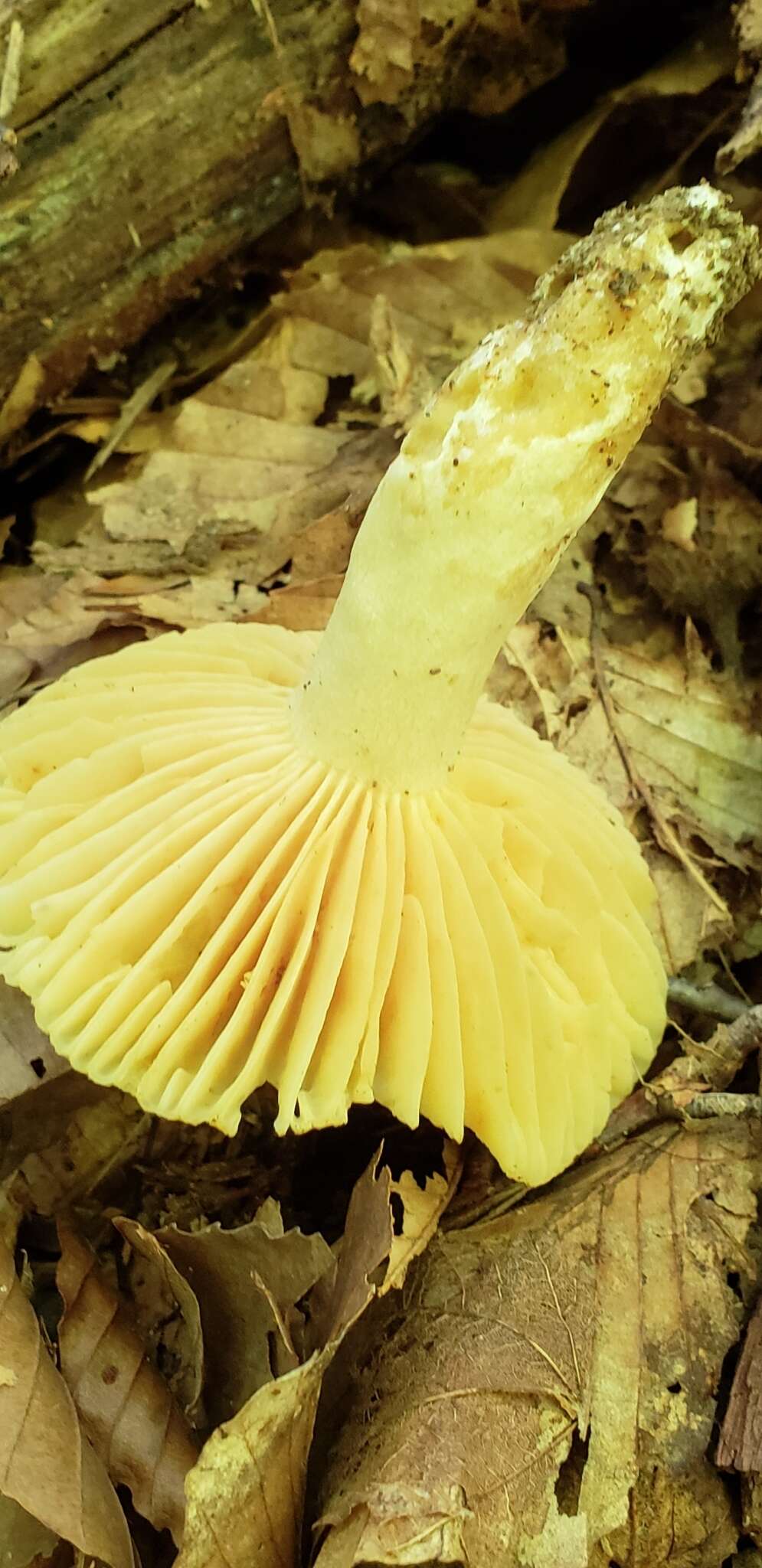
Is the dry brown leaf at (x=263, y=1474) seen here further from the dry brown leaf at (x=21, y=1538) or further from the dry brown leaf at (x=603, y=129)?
the dry brown leaf at (x=603, y=129)

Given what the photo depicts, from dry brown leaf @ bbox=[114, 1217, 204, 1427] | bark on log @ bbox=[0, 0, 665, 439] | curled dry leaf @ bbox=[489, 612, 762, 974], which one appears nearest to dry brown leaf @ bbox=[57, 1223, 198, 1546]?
dry brown leaf @ bbox=[114, 1217, 204, 1427]

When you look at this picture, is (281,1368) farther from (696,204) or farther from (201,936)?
(696,204)

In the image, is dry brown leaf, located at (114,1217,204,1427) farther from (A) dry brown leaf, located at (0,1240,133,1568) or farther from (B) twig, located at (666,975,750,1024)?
(B) twig, located at (666,975,750,1024)

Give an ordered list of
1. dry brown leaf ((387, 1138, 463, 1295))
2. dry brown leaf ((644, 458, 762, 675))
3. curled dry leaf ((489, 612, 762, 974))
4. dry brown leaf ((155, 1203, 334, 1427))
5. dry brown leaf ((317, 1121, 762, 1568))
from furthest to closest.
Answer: dry brown leaf ((644, 458, 762, 675))
curled dry leaf ((489, 612, 762, 974))
dry brown leaf ((387, 1138, 463, 1295))
dry brown leaf ((155, 1203, 334, 1427))
dry brown leaf ((317, 1121, 762, 1568))

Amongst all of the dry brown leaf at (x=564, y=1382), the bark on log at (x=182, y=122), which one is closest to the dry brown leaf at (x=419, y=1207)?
the dry brown leaf at (x=564, y=1382)

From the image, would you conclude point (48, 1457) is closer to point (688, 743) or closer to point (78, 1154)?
point (78, 1154)

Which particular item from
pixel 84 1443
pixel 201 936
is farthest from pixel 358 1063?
pixel 84 1443
